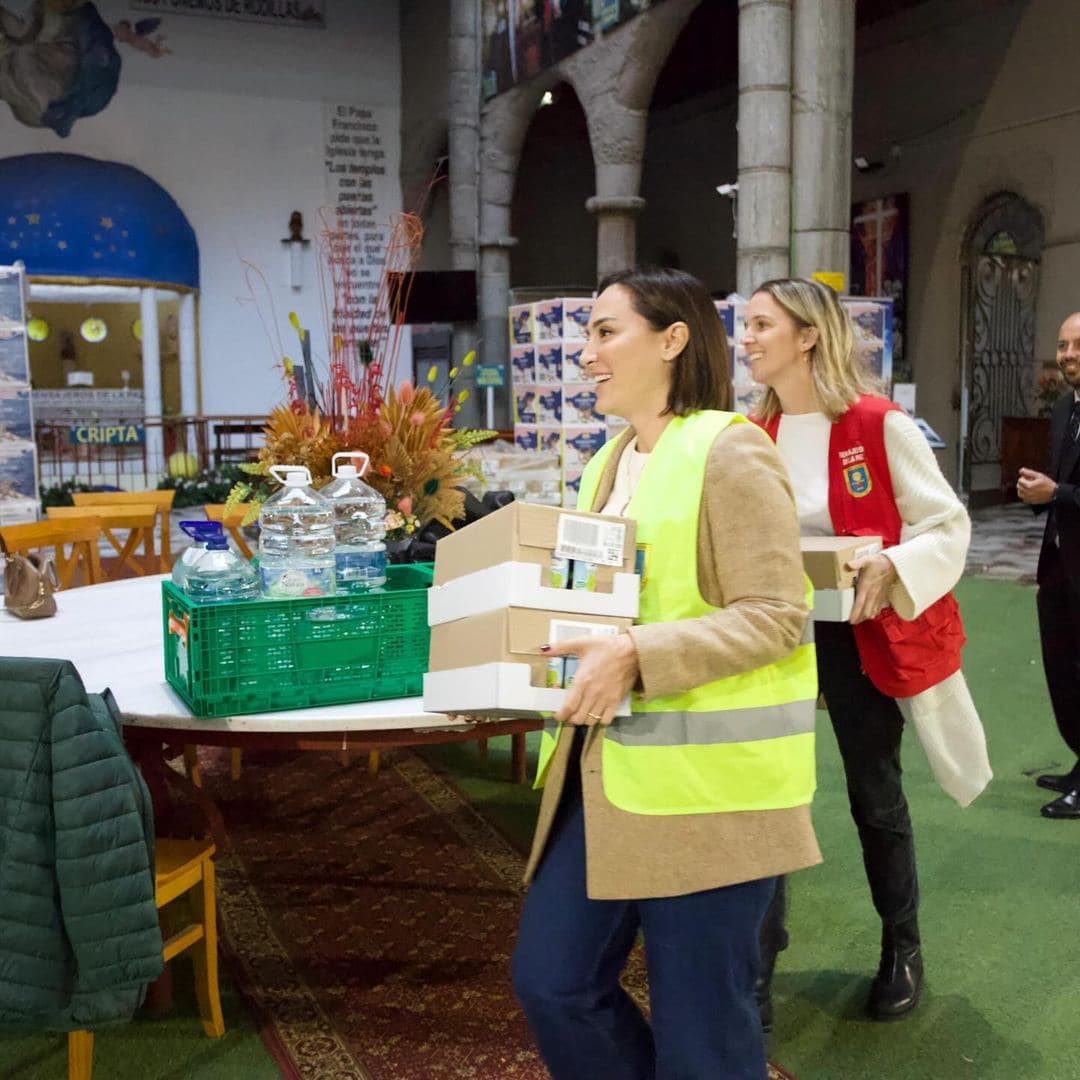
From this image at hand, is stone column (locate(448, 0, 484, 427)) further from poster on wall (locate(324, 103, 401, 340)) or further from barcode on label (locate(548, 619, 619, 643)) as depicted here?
barcode on label (locate(548, 619, 619, 643))

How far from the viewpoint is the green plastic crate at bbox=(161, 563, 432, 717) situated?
83.0 inches

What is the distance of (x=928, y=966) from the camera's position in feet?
8.96

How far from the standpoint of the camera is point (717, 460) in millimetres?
1447

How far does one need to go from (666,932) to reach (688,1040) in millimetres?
138

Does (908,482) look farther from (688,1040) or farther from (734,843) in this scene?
(688,1040)

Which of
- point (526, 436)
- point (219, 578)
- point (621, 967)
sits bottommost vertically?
point (621, 967)

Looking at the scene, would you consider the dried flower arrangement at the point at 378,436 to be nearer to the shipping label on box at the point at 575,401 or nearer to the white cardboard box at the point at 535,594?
the white cardboard box at the point at 535,594

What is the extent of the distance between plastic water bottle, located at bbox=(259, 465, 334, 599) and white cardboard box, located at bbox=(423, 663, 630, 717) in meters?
0.77

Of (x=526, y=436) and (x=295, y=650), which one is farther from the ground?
(x=526, y=436)

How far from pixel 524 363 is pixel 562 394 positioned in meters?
0.56

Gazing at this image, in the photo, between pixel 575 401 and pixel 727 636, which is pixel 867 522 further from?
pixel 575 401

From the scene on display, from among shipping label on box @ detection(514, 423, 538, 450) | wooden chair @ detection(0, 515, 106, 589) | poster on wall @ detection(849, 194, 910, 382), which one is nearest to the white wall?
poster on wall @ detection(849, 194, 910, 382)

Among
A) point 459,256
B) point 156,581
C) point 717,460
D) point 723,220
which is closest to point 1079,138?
point 723,220

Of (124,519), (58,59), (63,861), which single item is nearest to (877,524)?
(63,861)
